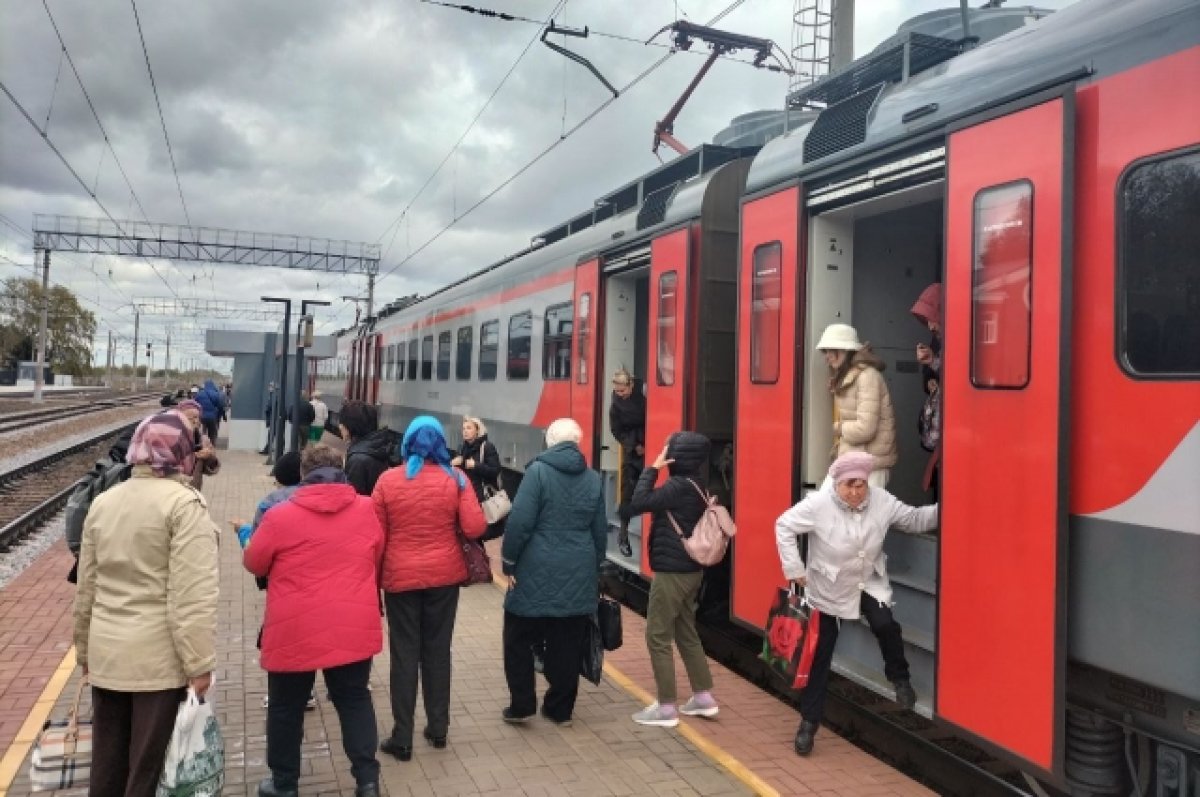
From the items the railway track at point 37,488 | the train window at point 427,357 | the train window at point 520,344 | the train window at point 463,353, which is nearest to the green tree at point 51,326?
the railway track at point 37,488

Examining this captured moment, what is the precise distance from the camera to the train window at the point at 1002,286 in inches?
152

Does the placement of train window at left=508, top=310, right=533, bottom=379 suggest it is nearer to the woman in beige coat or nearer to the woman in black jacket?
the woman in black jacket

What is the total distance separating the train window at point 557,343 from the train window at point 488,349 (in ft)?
7.09

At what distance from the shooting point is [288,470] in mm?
4602

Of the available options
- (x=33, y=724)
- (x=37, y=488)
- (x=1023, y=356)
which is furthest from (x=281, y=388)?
(x=1023, y=356)

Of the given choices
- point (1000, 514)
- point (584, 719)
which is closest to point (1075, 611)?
point (1000, 514)

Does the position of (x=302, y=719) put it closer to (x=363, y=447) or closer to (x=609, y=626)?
(x=609, y=626)

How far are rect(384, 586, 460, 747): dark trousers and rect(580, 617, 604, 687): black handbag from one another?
797 mm

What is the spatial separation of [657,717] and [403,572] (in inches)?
66.6

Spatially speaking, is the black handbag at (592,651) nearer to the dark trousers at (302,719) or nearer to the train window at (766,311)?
the dark trousers at (302,719)

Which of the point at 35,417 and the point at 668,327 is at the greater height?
the point at 668,327

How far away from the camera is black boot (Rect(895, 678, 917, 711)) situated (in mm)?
4414

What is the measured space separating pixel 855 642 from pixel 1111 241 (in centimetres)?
252

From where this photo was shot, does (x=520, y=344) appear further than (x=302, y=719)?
Yes
